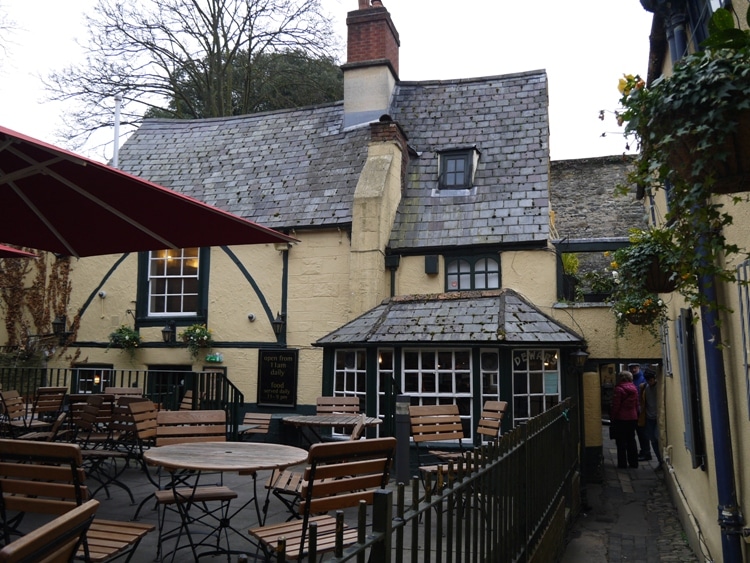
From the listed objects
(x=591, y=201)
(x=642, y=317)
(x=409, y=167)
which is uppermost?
(x=591, y=201)

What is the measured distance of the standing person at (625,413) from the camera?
40.3 feet

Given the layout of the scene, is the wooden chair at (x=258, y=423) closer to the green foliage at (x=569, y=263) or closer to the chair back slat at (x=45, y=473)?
the chair back slat at (x=45, y=473)

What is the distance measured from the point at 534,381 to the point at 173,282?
7.93m

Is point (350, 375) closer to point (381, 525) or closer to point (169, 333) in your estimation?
point (169, 333)

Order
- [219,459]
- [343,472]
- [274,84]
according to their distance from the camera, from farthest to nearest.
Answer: [274,84] < [219,459] < [343,472]

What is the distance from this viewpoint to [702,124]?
278 cm

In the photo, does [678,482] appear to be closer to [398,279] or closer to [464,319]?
[464,319]

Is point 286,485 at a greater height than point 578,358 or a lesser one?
lesser

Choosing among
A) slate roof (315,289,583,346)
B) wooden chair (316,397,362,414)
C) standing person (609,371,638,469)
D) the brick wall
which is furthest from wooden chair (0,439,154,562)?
the brick wall

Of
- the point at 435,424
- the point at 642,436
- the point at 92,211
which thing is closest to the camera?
the point at 92,211

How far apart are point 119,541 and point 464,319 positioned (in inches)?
300

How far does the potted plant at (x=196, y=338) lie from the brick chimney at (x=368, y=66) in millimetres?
5579

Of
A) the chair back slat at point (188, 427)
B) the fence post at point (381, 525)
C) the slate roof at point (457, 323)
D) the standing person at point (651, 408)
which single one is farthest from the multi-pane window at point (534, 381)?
the fence post at point (381, 525)

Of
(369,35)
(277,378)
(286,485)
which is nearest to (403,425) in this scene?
(286,485)
